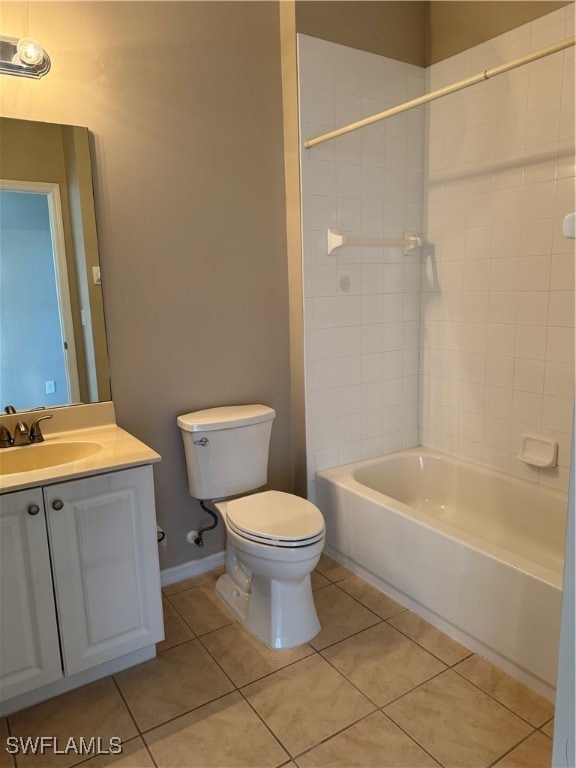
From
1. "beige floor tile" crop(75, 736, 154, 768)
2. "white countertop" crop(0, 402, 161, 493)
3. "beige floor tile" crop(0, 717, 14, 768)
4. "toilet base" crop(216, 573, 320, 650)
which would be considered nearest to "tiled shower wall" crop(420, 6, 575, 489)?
"toilet base" crop(216, 573, 320, 650)

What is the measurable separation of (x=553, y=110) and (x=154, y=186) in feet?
5.44

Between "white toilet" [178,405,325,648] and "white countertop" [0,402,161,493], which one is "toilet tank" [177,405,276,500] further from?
"white countertop" [0,402,161,493]

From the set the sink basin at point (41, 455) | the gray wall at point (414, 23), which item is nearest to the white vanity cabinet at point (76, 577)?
the sink basin at point (41, 455)

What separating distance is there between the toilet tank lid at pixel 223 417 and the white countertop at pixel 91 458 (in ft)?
0.93

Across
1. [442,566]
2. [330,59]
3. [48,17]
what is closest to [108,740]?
[442,566]

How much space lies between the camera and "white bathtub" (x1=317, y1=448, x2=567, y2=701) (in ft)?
5.98

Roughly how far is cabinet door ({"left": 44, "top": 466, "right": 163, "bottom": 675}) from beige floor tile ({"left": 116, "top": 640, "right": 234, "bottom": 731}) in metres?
0.12

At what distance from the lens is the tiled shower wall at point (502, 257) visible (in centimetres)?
228

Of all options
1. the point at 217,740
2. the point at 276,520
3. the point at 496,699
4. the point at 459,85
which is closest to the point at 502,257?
the point at 459,85

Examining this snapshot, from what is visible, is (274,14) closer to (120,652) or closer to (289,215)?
(289,215)

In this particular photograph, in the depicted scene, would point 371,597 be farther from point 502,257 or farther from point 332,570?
point 502,257

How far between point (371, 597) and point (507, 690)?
681 mm

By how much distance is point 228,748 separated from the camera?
64.6 inches

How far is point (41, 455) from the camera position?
1.98m
